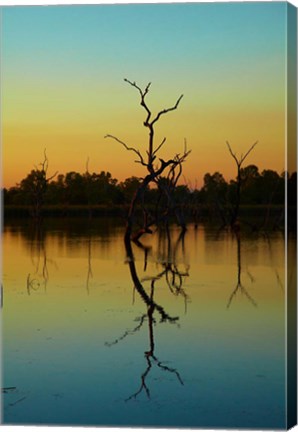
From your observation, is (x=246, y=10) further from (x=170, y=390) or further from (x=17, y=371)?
(x=17, y=371)

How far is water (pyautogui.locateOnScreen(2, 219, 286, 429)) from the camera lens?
3.70 m

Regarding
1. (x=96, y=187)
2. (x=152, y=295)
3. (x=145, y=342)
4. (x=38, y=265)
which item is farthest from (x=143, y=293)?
(x=38, y=265)

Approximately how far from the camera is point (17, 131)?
5.31 m

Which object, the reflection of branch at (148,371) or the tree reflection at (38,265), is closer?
the reflection of branch at (148,371)

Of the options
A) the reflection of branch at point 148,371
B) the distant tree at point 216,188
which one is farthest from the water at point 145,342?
the distant tree at point 216,188

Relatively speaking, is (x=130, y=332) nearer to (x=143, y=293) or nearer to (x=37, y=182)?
(x=143, y=293)

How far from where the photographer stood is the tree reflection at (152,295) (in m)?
4.28

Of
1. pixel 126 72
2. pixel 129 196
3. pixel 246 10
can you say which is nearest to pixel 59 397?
pixel 246 10

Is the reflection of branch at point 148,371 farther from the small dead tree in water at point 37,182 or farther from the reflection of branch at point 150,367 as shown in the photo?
the small dead tree in water at point 37,182

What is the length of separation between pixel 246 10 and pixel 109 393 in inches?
74.4

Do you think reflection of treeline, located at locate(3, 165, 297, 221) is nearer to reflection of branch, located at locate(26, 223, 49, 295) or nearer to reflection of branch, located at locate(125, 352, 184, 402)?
reflection of branch, located at locate(26, 223, 49, 295)

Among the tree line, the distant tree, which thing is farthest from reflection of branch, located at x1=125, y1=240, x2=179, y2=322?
the distant tree

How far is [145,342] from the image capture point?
16.2 feet

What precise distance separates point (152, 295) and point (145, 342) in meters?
1.92
